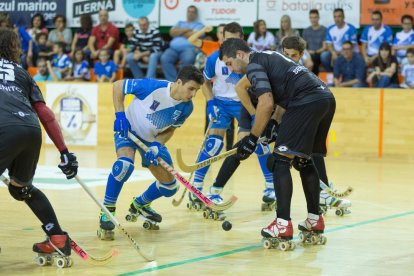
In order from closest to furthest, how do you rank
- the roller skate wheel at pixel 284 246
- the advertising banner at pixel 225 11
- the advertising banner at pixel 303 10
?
the roller skate wheel at pixel 284 246, the advertising banner at pixel 303 10, the advertising banner at pixel 225 11

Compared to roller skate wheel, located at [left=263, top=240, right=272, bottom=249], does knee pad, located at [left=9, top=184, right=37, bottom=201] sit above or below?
above

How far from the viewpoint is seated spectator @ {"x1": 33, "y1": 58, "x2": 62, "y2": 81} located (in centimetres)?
1902

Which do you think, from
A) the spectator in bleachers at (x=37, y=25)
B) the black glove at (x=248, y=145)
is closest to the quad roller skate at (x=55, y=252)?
the black glove at (x=248, y=145)

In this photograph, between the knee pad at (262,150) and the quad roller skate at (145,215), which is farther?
the knee pad at (262,150)

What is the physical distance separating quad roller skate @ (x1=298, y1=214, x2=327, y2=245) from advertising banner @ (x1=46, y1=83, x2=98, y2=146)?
10.2 meters

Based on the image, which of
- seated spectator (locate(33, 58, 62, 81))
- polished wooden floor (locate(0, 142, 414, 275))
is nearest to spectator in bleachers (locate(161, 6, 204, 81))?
seated spectator (locate(33, 58, 62, 81))

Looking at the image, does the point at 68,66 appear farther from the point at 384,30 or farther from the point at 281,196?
the point at 281,196

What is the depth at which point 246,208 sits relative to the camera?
10.0 m

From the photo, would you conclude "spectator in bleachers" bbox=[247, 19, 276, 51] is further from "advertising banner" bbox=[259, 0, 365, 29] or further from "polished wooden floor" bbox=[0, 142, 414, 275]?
"polished wooden floor" bbox=[0, 142, 414, 275]

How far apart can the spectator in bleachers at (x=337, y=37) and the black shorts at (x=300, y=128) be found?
991cm

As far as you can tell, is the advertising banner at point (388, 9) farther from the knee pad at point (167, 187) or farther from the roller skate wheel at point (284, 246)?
the roller skate wheel at point (284, 246)

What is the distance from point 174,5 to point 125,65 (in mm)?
1610

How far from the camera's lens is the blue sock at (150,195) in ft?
28.0

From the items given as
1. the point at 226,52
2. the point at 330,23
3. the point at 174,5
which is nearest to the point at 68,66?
the point at 174,5
